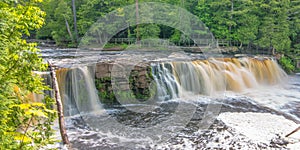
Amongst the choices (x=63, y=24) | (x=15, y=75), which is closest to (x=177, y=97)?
(x=15, y=75)

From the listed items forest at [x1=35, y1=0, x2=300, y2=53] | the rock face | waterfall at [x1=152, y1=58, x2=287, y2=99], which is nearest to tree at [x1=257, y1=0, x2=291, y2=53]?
forest at [x1=35, y1=0, x2=300, y2=53]

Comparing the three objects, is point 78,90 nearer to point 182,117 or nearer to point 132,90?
point 132,90

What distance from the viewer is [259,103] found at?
9078 millimetres

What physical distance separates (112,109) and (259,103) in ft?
18.4

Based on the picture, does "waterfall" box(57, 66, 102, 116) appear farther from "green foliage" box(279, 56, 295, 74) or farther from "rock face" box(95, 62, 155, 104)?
"green foliage" box(279, 56, 295, 74)

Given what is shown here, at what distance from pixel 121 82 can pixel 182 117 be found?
275 cm

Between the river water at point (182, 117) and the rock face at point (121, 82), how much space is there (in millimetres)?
451

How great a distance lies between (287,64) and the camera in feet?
50.7

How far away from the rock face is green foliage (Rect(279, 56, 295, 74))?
10.2 metres

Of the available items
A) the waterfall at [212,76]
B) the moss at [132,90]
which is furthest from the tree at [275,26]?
the moss at [132,90]

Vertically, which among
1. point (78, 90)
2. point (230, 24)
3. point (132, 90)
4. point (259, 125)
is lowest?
point (259, 125)

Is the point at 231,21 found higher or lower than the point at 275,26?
higher

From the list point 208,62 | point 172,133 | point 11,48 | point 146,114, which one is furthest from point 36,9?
point 208,62

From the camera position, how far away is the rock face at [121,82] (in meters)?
8.66
